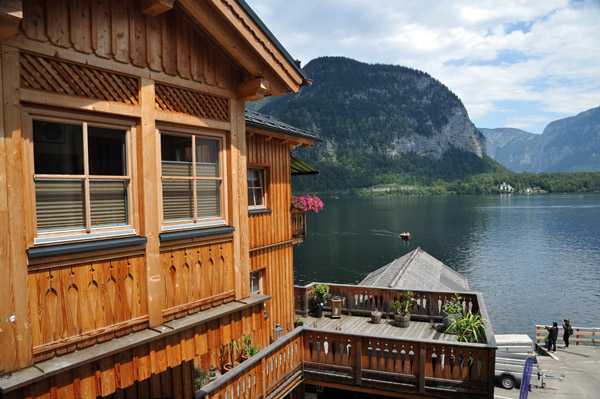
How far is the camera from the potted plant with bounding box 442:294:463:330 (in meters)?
14.2

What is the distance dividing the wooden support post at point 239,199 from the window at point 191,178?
9.2 inches

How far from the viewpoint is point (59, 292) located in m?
4.95

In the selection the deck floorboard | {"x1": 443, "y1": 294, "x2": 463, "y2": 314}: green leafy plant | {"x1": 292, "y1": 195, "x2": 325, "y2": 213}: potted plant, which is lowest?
the deck floorboard

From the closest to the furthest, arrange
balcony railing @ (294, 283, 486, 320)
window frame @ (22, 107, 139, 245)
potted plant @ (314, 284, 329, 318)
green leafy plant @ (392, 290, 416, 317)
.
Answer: window frame @ (22, 107, 139, 245) → green leafy plant @ (392, 290, 416, 317) → balcony railing @ (294, 283, 486, 320) → potted plant @ (314, 284, 329, 318)

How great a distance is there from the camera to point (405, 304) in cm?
1531

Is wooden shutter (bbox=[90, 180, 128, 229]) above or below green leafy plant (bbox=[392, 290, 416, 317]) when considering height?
above

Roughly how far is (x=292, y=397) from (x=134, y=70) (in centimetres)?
991

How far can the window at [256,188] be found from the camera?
40.6 ft

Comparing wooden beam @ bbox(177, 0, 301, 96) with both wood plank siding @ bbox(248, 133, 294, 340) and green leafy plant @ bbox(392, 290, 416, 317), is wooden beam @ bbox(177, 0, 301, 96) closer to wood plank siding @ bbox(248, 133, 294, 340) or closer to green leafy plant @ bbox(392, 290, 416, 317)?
wood plank siding @ bbox(248, 133, 294, 340)

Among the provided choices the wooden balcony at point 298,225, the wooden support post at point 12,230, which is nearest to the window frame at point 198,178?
the wooden support post at point 12,230

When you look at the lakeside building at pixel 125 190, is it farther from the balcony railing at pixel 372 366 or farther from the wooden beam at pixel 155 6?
the balcony railing at pixel 372 366

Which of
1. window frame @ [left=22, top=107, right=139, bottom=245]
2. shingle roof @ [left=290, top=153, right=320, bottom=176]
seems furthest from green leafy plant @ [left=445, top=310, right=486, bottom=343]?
window frame @ [left=22, top=107, right=139, bottom=245]

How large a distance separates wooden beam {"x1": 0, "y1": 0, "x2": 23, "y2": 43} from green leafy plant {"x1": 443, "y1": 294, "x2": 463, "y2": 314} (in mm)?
14070

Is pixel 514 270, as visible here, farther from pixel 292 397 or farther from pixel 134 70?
pixel 134 70
